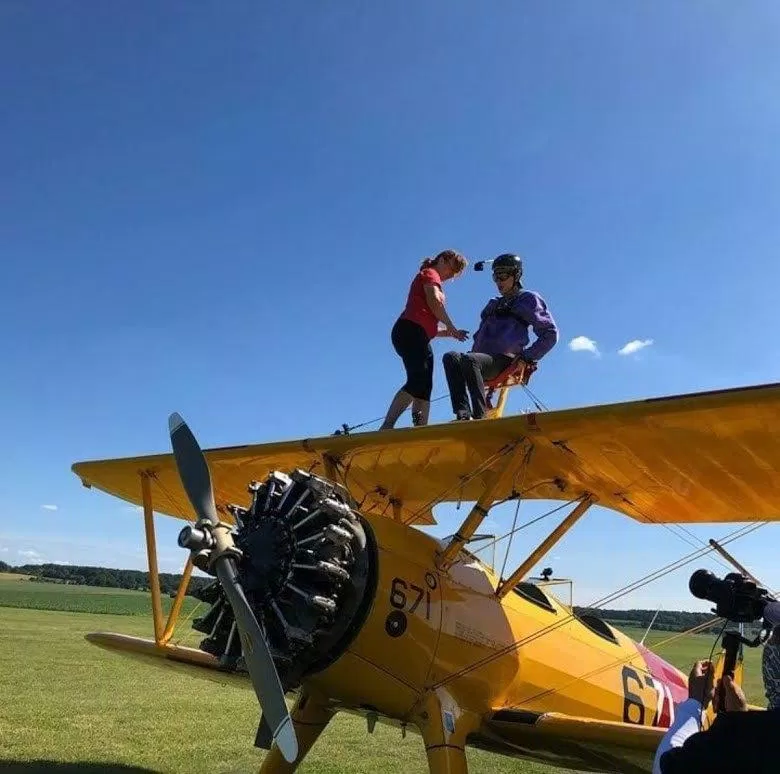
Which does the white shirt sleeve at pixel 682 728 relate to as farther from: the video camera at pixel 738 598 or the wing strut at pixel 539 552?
the wing strut at pixel 539 552

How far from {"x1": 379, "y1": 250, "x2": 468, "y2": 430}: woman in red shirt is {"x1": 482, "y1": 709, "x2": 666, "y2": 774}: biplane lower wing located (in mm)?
2750

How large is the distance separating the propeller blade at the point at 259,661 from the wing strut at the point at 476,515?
182 cm

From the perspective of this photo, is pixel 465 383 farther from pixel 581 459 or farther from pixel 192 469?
pixel 192 469

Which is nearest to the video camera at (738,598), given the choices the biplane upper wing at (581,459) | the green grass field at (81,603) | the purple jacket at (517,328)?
the biplane upper wing at (581,459)

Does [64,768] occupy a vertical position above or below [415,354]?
below

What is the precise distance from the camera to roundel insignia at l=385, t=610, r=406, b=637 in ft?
17.8

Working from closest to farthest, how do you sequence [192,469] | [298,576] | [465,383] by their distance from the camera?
[298,576], [192,469], [465,383]

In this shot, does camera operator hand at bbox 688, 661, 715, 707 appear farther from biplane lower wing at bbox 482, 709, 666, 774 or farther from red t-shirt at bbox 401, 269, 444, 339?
red t-shirt at bbox 401, 269, 444, 339

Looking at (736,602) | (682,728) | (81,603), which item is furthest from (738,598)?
(81,603)

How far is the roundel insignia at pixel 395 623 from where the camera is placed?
542 centimetres

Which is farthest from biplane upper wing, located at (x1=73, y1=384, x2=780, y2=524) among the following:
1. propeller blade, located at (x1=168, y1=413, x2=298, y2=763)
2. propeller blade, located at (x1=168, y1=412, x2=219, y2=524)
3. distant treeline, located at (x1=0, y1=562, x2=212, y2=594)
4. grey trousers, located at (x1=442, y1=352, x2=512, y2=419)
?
distant treeline, located at (x1=0, y1=562, x2=212, y2=594)

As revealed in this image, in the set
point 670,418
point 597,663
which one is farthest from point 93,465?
point 670,418

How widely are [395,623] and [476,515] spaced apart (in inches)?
42.1

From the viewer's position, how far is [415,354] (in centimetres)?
718
